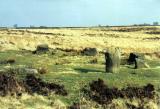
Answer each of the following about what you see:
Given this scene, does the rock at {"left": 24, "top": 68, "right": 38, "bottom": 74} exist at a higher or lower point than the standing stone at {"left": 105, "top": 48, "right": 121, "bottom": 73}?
lower

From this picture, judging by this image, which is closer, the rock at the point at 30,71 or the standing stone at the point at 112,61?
Answer: the rock at the point at 30,71

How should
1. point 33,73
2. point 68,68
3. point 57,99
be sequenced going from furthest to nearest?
point 68,68, point 33,73, point 57,99

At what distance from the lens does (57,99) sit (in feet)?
107

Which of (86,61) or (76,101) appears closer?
(76,101)

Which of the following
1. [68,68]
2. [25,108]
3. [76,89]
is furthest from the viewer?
[68,68]

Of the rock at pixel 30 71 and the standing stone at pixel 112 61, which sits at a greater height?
the standing stone at pixel 112 61

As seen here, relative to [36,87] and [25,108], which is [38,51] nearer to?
[36,87]

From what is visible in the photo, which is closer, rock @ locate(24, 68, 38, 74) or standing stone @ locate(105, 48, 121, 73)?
rock @ locate(24, 68, 38, 74)

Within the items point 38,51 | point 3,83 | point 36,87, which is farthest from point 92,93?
point 38,51

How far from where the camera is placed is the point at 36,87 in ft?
113

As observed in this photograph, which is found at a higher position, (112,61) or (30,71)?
(112,61)

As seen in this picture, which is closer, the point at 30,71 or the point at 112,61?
the point at 30,71

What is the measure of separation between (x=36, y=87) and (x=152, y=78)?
1036 cm

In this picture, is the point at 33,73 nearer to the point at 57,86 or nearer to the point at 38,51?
the point at 57,86
